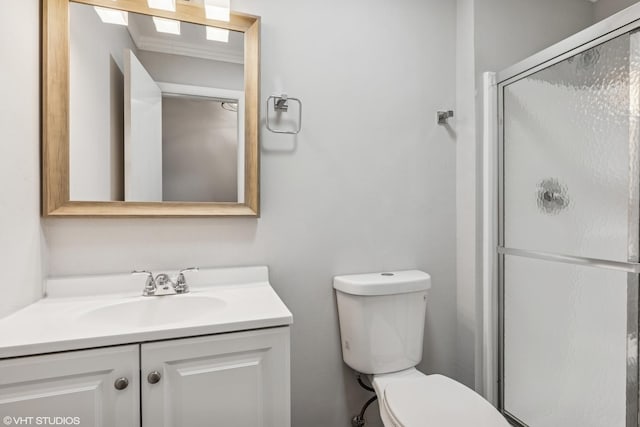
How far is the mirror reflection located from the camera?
4.11 ft

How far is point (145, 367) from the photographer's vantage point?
2.97 ft

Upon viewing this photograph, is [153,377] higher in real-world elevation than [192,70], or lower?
lower

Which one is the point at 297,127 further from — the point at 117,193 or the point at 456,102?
the point at 456,102

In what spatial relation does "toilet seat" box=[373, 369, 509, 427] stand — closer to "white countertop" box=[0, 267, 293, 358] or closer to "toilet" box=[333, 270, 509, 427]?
"toilet" box=[333, 270, 509, 427]

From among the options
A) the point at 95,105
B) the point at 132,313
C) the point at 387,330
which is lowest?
the point at 387,330

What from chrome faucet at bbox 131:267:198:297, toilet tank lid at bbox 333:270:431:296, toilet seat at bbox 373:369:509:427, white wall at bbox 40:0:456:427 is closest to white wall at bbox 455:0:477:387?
white wall at bbox 40:0:456:427

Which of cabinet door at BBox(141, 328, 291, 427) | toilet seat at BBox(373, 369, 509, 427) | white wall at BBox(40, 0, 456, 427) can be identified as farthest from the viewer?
white wall at BBox(40, 0, 456, 427)

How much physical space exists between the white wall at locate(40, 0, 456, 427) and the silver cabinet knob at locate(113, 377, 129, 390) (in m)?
0.53

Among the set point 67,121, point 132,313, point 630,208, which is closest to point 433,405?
point 630,208

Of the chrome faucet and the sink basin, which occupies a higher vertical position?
the chrome faucet

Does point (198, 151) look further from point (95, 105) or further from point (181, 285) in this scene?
point (181, 285)

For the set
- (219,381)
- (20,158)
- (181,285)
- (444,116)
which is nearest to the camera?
(219,381)
